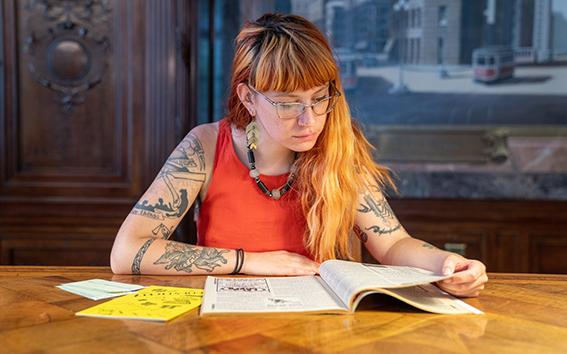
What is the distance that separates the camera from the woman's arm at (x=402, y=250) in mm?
1210

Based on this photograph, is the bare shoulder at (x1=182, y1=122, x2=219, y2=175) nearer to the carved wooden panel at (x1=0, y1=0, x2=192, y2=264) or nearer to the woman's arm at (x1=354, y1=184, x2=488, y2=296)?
the woman's arm at (x1=354, y1=184, x2=488, y2=296)

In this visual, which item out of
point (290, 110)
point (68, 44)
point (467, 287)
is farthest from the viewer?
point (68, 44)

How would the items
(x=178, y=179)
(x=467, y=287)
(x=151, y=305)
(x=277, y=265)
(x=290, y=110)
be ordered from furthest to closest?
(x=178, y=179), (x=290, y=110), (x=277, y=265), (x=467, y=287), (x=151, y=305)

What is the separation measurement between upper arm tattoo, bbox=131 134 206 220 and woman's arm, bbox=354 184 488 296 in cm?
42

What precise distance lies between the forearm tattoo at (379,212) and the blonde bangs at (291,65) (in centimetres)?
32

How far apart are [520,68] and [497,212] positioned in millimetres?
664

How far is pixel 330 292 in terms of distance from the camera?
1182mm

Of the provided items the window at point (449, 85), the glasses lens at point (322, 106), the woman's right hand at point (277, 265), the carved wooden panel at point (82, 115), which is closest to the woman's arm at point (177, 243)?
the woman's right hand at point (277, 265)

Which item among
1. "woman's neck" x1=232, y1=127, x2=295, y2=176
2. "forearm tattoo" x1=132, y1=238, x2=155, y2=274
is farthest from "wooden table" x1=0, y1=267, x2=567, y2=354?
"woman's neck" x1=232, y1=127, x2=295, y2=176

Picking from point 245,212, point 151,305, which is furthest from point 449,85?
point 151,305

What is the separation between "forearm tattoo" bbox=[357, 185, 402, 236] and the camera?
159 centimetres

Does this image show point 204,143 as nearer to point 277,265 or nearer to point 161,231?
point 161,231

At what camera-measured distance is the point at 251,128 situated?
1.71 metres

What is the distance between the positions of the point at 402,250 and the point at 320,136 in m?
0.35
